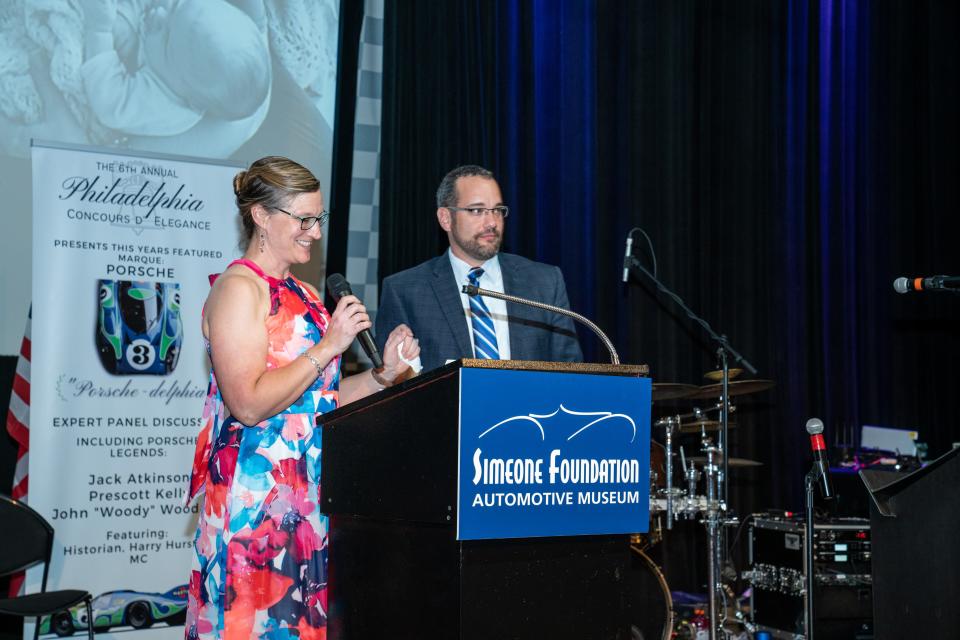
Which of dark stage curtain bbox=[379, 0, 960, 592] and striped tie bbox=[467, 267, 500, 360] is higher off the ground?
dark stage curtain bbox=[379, 0, 960, 592]

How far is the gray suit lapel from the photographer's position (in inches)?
131

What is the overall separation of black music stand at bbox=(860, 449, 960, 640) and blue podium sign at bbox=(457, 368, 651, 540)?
104 centimetres

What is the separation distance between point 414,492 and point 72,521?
2.57 metres

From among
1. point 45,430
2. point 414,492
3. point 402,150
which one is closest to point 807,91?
point 402,150

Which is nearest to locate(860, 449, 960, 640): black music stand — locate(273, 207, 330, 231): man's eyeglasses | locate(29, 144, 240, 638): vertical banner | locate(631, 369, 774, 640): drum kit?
locate(631, 369, 774, 640): drum kit

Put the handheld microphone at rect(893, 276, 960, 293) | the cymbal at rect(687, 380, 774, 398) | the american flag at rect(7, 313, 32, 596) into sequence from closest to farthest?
the handheld microphone at rect(893, 276, 960, 293)
the american flag at rect(7, 313, 32, 596)
the cymbal at rect(687, 380, 774, 398)

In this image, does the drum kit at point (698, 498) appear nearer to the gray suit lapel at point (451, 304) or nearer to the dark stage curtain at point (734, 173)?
the dark stage curtain at point (734, 173)

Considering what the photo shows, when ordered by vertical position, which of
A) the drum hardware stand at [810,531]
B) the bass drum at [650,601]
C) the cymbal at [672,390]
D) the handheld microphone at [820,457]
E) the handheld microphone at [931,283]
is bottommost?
the bass drum at [650,601]

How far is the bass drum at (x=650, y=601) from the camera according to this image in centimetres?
433

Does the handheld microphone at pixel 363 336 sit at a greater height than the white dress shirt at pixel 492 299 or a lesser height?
lesser

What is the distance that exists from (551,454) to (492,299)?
5.63 ft

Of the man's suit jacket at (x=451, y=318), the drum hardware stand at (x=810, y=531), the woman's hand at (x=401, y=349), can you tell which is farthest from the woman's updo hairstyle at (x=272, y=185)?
the drum hardware stand at (x=810, y=531)

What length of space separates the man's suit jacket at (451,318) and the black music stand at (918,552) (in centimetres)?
106

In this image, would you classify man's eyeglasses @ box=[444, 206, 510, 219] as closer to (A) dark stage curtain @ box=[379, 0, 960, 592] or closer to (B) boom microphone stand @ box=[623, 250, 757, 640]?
(B) boom microphone stand @ box=[623, 250, 757, 640]
